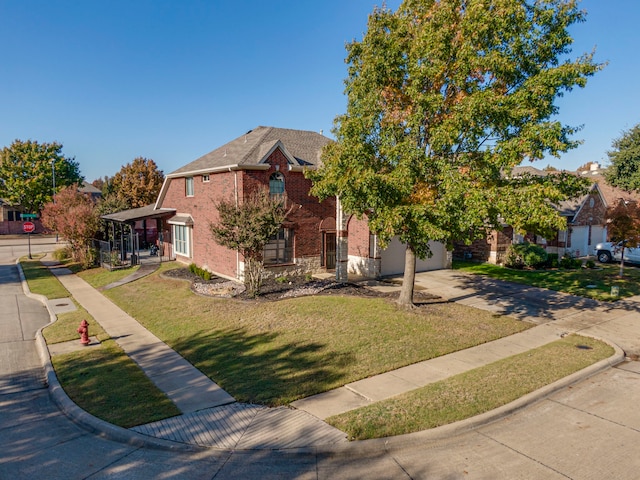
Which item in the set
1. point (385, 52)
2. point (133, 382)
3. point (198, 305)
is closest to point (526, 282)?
point (385, 52)

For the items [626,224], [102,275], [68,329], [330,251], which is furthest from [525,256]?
[102,275]

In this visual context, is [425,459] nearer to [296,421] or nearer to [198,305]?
[296,421]

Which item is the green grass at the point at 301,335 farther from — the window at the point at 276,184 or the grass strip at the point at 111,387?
the window at the point at 276,184

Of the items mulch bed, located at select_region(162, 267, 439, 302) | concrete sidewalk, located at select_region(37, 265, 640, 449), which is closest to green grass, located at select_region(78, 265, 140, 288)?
concrete sidewalk, located at select_region(37, 265, 640, 449)

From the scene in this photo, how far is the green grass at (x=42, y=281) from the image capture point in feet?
60.9

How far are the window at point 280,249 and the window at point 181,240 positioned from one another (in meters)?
6.65

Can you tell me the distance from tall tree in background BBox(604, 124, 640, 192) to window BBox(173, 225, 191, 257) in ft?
109

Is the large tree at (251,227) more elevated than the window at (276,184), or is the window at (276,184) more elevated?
the window at (276,184)

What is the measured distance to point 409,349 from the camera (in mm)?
10836

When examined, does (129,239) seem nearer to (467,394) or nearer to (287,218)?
(287,218)

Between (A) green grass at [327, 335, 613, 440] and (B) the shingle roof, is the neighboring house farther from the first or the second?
(A) green grass at [327, 335, 613, 440]

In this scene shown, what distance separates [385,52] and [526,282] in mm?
13636

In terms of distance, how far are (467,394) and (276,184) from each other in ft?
43.9

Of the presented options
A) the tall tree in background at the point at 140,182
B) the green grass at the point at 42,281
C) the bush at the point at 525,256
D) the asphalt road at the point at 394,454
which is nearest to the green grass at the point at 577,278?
the bush at the point at 525,256
